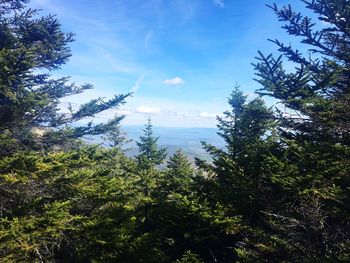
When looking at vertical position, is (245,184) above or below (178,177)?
above

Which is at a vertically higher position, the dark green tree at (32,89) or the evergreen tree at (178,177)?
the dark green tree at (32,89)

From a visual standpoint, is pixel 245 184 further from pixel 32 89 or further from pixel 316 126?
pixel 32 89

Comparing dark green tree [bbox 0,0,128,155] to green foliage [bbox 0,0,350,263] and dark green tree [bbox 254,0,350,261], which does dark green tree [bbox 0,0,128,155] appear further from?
dark green tree [bbox 254,0,350,261]

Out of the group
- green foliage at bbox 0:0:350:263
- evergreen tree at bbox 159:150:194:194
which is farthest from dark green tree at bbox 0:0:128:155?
evergreen tree at bbox 159:150:194:194

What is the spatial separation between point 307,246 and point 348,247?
82.3 inches

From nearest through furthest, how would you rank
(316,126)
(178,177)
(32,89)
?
(316,126), (32,89), (178,177)

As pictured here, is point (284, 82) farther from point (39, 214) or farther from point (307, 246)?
point (39, 214)

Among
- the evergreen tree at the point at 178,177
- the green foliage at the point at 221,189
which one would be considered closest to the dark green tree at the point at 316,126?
the green foliage at the point at 221,189

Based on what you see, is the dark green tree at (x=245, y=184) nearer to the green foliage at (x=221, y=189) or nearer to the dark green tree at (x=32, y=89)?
the green foliage at (x=221, y=189)

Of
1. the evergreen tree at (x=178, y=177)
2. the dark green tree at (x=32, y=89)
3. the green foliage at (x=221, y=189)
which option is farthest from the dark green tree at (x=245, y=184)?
the dark green tree at (x=32, y=89)

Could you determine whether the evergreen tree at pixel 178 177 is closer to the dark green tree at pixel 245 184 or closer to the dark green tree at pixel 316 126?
the dark green tree at pixel 245 184

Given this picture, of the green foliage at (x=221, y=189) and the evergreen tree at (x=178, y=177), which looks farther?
the evergreen tree at (x=178, y=177)

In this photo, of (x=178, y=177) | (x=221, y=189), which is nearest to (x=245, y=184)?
(x=221, y=189)

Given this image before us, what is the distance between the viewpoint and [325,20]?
1191cm
